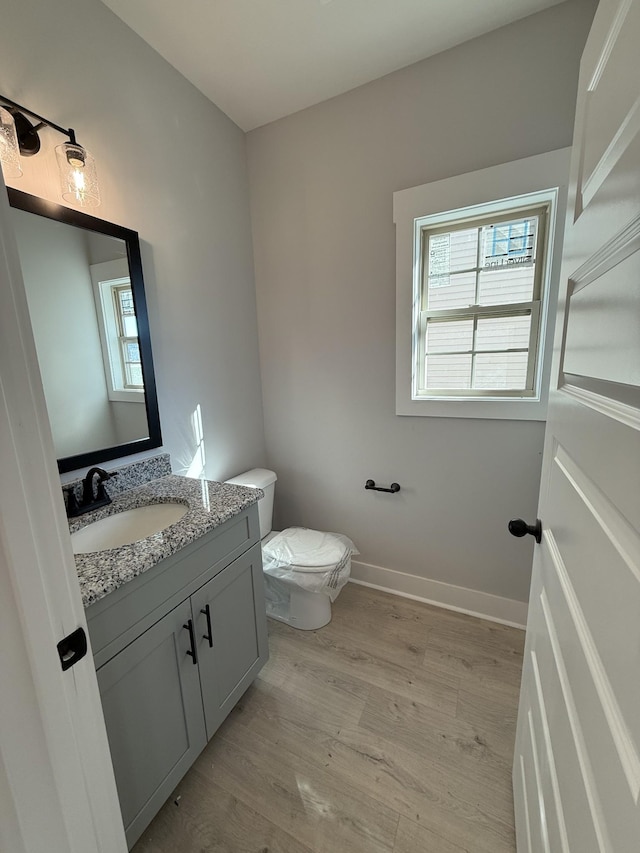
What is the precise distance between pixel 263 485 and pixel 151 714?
1.08 m

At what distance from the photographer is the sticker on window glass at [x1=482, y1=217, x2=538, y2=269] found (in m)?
1.50

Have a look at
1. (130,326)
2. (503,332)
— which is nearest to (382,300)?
(503,332)

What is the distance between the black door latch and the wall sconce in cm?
125

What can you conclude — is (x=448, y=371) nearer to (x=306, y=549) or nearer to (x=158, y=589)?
(x=306, y=549)

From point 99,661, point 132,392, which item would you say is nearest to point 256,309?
point 132,392

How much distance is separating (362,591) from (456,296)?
175 centimetres

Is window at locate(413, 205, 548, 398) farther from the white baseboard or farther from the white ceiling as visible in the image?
the white baseboard

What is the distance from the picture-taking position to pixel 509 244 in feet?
5.04

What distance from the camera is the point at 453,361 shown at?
5.65 feet

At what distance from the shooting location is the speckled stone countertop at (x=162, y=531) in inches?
32.7

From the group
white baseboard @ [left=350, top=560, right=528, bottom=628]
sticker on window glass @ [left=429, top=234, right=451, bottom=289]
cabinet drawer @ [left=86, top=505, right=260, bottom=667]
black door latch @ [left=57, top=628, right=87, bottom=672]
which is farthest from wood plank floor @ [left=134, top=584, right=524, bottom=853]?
sticker on window glass @ [left=429, top=234, right=451, bottom=289]

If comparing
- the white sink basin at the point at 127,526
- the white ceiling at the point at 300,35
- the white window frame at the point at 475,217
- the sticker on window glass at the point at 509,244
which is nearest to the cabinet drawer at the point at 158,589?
the white sink basin at the point at 127,526

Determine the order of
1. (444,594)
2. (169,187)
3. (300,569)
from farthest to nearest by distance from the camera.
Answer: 1. (444,594)
2. (300,569)
3. (169,187)

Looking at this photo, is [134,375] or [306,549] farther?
[306,549]
